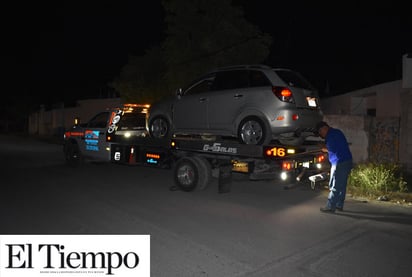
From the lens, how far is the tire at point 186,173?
9273mm

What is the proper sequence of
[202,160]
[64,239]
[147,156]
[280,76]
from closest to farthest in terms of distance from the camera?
[64,239], [280,76], [202,160], [147,156]

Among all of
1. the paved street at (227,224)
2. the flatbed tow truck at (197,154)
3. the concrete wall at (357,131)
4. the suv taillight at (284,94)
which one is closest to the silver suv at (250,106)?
the suv taillight at (284,94)

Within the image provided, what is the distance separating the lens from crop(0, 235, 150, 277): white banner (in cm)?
469

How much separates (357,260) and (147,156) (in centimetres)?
658

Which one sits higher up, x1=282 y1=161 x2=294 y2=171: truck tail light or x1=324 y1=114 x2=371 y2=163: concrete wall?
x1=324 y1=114 x2=371 y2=163: concrete wall

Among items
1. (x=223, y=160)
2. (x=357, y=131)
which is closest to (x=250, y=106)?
(x=223, y=160)

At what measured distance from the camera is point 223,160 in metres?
9.13

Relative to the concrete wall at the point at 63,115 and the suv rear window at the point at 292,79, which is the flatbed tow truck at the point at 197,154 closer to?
the suv rear window at the point at 292,79

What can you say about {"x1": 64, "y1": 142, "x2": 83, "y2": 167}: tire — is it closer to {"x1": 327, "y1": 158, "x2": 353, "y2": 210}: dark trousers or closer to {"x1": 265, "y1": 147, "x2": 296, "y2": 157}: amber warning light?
{"x1": 265, "y1": 147, "x2": 296, "y2": 157}: amber warning light

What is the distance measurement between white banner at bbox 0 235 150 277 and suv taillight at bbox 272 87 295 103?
383 centimetres

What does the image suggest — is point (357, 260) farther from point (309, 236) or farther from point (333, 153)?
point (333, 153)

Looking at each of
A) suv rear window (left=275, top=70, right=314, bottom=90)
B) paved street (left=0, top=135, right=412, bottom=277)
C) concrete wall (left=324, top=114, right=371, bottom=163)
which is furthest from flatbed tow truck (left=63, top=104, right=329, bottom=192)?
concrete wall (left=324, top=114, right=371, bottom=163)

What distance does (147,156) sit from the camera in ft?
34.8

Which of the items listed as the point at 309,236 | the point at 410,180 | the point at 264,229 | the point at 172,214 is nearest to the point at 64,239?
the point at 172,214
